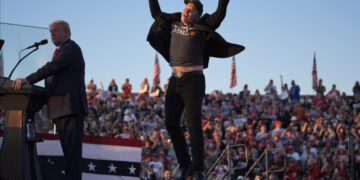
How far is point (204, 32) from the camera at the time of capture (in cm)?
528

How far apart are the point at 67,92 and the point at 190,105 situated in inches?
46.4

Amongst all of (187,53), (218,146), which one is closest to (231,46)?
(187,53)

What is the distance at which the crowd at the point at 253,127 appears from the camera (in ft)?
48.4

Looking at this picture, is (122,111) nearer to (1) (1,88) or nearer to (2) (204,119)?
(2) (204,119)

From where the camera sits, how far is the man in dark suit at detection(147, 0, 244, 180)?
5148 mm

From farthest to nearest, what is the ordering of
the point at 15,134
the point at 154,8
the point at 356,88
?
the point at 356,88 → the point at 154,8 → the point at 15,134

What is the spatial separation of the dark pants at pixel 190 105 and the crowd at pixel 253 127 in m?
5.84

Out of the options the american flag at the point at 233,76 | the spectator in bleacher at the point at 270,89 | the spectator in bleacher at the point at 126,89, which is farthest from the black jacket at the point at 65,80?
the american flag at the point at 233,76

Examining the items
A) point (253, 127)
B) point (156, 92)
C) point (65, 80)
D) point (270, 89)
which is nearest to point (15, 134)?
point (65, 80)

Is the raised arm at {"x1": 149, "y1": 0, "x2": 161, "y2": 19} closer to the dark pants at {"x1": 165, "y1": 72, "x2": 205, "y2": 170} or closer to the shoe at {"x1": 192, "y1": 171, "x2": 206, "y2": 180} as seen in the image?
the dark pants at {"x1": 165, "y1": 72, "x2": 205, "y2": 170}

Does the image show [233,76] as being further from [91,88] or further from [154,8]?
[154,8]

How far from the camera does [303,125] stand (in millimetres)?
18562

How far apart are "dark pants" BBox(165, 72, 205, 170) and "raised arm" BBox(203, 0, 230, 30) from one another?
0.51m

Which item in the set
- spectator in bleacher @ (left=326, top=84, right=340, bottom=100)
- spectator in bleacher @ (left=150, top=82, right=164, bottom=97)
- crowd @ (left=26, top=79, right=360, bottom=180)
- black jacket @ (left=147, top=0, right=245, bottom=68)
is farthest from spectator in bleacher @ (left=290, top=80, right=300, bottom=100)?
Answer: black jacket @ (left=147, top=0, right=245, bottom=68)
